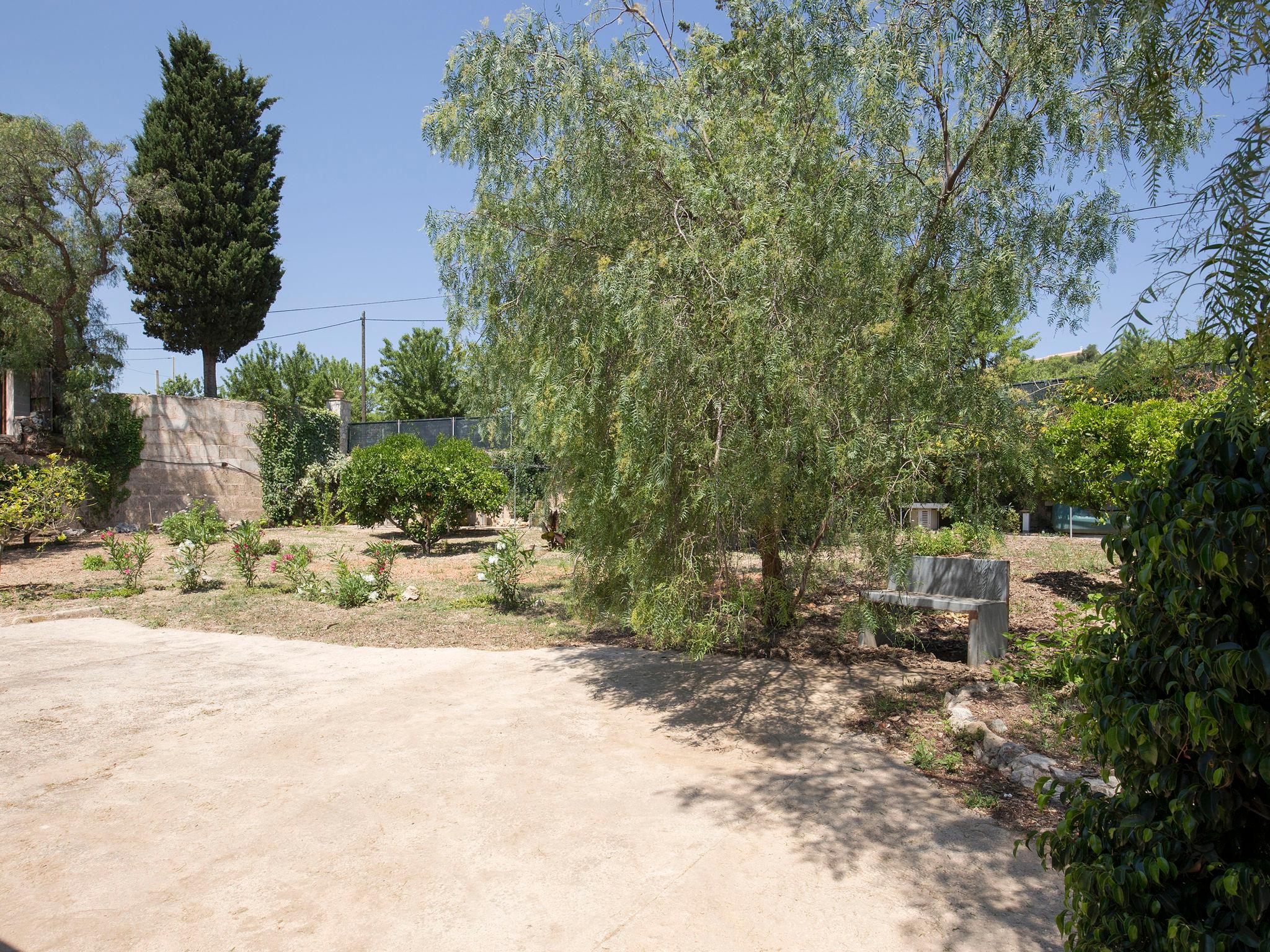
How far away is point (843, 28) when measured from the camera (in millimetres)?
5145

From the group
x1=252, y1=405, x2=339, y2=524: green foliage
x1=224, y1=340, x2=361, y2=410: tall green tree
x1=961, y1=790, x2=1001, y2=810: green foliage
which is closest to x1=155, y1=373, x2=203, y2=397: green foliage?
x1=224, y1=340, x2=361, y2=410: tall green tree

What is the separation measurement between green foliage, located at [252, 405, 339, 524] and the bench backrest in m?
15.2

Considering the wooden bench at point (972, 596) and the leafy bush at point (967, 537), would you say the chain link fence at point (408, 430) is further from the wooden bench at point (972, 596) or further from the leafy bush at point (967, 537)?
the leafy bush at point (967, 537)

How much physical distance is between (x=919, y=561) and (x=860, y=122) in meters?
3.85

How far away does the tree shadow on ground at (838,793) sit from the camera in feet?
10.2

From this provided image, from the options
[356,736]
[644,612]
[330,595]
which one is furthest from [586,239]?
[330,595]

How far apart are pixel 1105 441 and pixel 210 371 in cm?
2206

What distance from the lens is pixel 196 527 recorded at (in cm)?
1251

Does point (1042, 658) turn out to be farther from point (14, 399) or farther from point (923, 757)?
point (14, 399)

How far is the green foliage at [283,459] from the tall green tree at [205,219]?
4929 millimetres

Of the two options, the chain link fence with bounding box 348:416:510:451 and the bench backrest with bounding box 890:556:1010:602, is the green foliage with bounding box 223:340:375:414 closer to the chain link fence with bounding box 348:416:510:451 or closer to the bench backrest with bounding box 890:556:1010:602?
the chain link fence with bounding box 348:416:510:451

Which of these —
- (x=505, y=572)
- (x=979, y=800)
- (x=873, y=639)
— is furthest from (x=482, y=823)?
(x=505, y=572)

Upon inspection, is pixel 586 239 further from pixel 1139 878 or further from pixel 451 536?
pixel 451 536

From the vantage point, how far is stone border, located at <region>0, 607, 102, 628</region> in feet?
28.3
